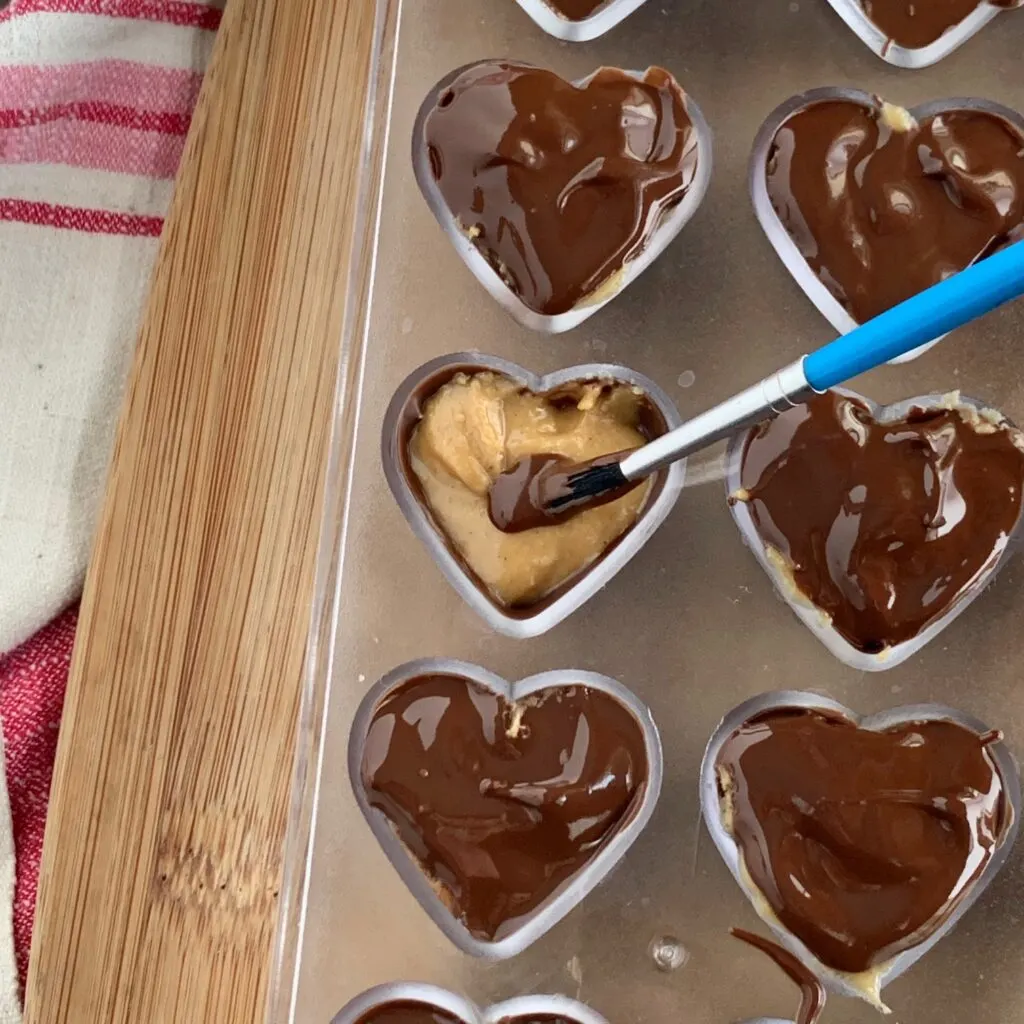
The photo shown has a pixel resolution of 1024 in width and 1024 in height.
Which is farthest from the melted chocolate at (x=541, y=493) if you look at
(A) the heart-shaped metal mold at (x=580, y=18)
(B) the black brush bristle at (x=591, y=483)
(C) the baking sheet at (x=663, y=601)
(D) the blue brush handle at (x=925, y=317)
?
(A) the heart-shaped metal mold at (x=580, y=18)

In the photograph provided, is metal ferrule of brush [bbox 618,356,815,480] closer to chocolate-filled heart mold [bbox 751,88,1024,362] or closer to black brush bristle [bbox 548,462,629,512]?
black brush bristle [bbox 548,462,629,512]

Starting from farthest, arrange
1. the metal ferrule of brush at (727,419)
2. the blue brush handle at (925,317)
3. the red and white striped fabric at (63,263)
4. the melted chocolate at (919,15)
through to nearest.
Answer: the red and white striped fabric at (63,263), the melted chocolate at (919,15), the metal ferrule of brush at (727,419), the blue brush handle at (925,317)

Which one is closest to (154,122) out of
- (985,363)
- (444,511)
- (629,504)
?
(444,511)

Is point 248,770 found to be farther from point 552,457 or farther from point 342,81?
point 342,81

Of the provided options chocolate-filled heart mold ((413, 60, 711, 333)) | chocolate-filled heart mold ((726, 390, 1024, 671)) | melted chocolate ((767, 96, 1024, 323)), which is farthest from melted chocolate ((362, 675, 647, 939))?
melted chocolate ((767, 96, 1024, 323))

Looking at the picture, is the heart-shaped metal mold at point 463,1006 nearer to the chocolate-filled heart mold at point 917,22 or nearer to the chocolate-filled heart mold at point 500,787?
the chocolate-filled heart mold at point 500,787

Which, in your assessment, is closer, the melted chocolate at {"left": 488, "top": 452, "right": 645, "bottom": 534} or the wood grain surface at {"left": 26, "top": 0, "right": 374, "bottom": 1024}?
the melted chocolate at {"left": 488, "top": 452, "right": 645, "bottom": 534}

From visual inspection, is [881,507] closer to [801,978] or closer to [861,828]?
[861,828]

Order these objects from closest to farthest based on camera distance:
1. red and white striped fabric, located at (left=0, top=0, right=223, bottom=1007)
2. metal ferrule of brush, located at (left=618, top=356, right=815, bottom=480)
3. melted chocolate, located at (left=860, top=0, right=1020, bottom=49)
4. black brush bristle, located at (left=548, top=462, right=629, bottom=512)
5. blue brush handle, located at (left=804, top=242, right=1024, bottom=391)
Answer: blue brush handle, located at (left=804, top=242, right=1024, bottom=391)
metal ferrule of brush, located at (left=618, top=356, right=815, bottom=480)
black brush bristle, located at (left=548, top=462, right=629, bottom=512)
melted chocolate, located at (left=860, top=0, right=1020, bottom=49)
red and white striped fabric, located at (left=0, top=0, right=223, bottom=1007)
